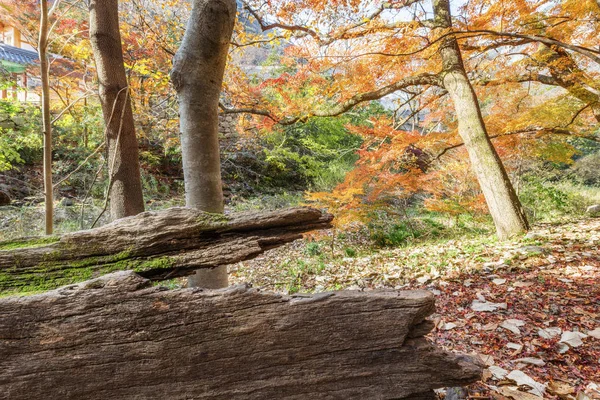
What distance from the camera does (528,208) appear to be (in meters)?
7.62

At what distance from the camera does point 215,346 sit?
3.69 ft

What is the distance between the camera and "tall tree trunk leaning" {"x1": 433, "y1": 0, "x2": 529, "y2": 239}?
15.5 ft

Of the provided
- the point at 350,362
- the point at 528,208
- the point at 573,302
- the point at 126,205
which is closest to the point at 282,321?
the point at 350,362

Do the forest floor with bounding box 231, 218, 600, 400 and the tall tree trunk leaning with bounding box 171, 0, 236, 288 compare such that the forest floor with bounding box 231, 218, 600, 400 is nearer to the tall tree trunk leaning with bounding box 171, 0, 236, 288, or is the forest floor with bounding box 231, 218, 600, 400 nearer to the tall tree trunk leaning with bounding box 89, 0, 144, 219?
the tall tree trunk leaning with bounding box 171, 0, 236, 288

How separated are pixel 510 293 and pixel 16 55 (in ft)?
44.6

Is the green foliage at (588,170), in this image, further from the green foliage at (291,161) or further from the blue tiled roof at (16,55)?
the blue tiled roof at (16,55)

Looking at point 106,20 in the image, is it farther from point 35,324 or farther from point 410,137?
point 410,137

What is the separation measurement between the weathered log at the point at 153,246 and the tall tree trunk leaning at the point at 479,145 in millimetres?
4556

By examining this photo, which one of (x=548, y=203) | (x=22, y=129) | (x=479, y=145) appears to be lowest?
(x=548, y=203)

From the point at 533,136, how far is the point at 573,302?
4.83 meters

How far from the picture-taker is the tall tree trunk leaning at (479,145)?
472cm

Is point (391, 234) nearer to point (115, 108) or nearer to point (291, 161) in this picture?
point (115, 108)

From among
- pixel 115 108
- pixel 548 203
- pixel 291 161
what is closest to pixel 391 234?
pixel 548 203

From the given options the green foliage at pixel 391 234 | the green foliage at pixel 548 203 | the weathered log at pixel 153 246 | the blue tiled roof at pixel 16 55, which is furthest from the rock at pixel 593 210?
the blue tiled roof at pixel 16 55
